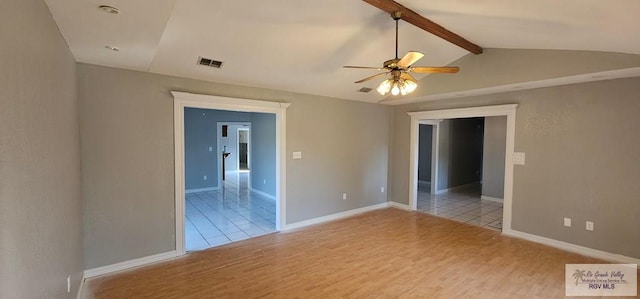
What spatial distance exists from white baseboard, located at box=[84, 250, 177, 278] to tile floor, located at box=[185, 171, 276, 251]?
35 cm

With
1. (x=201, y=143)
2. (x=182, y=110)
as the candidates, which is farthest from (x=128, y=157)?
(x=201, y=143)

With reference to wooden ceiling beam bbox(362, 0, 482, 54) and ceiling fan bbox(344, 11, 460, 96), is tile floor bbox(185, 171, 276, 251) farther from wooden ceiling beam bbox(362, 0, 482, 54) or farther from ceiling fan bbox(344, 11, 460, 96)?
wooden ceiling beam bbox(362, 0, 482, 54)

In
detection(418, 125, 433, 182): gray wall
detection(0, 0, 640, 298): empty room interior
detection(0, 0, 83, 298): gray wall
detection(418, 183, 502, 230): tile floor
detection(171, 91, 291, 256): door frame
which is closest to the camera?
detection(0, 0, 83, 298): gray wall

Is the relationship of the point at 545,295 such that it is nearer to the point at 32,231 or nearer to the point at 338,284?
the point at 338,284

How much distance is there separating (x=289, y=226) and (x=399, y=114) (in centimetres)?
345

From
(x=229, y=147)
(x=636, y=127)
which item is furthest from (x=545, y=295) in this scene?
(x=229, y=147)

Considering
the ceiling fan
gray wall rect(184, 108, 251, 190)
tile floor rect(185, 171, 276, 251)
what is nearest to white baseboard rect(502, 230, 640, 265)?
the ceiling fan

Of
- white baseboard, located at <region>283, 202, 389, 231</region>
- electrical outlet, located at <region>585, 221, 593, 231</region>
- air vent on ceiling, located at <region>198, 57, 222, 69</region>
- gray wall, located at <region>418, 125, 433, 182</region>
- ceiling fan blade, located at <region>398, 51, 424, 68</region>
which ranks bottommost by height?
white baseboard, located at <region>283, 202, 389, 231</region>

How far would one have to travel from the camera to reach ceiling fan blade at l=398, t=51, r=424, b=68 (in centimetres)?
241

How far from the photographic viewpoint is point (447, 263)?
3.55 m

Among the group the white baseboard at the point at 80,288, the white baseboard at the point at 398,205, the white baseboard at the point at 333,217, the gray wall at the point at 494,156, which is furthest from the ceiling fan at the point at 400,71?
the gray wall at the point at 494,156

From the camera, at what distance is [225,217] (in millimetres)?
5492

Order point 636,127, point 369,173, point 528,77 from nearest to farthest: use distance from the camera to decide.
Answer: point 636,127
point 528,77
point 369,173

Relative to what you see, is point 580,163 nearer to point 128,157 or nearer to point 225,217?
point 225,217
